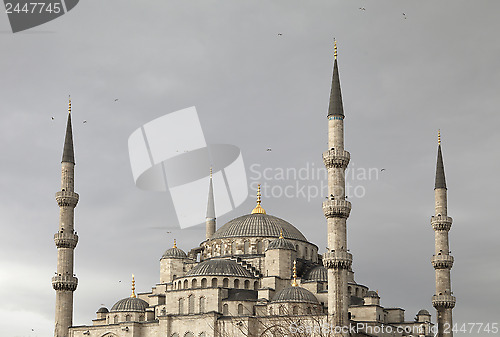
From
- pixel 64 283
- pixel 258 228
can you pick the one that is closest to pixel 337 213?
pixel 258 228

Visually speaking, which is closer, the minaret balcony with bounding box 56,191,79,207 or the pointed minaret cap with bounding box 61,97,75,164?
the minaret balcony with bounding box 56,191,79,207

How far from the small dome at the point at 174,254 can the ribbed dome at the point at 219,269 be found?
16.0 feet

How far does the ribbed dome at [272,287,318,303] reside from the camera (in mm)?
42719

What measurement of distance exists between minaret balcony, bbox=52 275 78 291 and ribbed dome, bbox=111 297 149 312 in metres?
2.92

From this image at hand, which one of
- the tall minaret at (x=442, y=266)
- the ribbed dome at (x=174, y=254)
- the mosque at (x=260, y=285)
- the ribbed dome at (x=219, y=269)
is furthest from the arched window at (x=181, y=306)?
the tall minaret at (x=442, y=266)

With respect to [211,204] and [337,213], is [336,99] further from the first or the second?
[211,204]

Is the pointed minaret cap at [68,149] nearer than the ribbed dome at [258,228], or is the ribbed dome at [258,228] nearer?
the pointed minaret cap at [68,149]

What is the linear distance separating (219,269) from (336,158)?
10.3 metres

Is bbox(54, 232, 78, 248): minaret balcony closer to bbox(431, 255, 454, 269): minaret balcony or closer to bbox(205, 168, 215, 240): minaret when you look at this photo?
bbox(205, 168, 215, 240): minaret

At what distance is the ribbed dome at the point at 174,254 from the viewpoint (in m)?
52.0

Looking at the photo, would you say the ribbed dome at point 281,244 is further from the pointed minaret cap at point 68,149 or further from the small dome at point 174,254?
the pointed minaret cap at point 68,149

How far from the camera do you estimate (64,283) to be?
147 feet

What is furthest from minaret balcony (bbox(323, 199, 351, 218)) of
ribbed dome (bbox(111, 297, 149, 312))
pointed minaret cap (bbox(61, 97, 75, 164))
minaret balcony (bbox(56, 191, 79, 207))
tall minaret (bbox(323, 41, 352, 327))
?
pointed minaret cap (bbox(61, 97, 75, 164))

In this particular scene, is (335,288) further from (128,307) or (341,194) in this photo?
(128,307)
